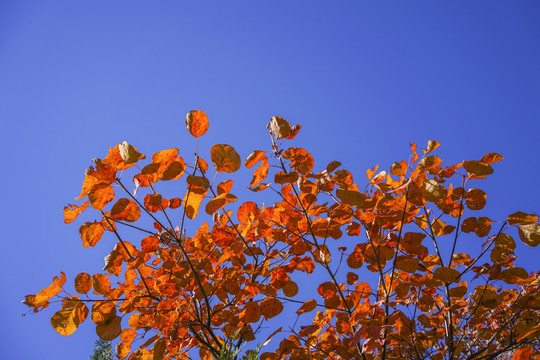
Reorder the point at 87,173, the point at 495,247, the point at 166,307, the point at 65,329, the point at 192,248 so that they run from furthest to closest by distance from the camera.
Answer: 1. the point at 192,248
2. the point at 166,307
3. the point at 495,247
4. the point at 65,329
5. the point at 87,173

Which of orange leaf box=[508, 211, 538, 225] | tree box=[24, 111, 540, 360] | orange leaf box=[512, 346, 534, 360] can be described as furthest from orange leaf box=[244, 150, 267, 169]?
orange leaf box=[512, 346, 534, 360]

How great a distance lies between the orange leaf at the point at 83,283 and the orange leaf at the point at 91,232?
0.16 m

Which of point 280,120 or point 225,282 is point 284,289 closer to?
point 225,282

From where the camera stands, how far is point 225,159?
148 cm

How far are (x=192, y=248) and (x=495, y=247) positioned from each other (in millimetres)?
1480

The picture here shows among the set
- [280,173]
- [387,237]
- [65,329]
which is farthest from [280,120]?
[65,329]

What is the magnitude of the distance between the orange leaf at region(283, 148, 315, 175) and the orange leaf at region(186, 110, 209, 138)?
37 centimetres

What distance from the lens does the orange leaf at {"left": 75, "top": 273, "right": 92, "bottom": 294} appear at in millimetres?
1644

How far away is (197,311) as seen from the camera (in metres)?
2.00

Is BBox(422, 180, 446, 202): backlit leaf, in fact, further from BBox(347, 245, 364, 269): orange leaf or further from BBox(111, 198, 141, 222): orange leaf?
BBox(111, 198, 141, 222): orange leaf

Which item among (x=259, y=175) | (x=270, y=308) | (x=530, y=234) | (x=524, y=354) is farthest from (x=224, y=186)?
(x=524, y=354)

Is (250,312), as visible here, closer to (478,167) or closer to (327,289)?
(327,289)

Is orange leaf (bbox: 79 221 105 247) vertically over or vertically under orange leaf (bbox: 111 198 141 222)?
under

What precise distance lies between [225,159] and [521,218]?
1.25 metres
